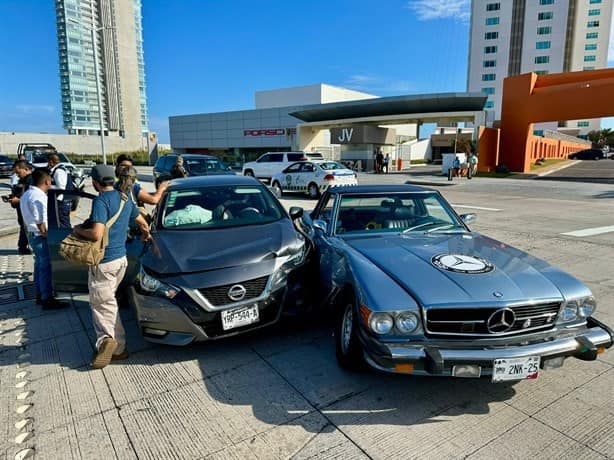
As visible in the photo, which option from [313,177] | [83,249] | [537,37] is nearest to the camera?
[83,249]

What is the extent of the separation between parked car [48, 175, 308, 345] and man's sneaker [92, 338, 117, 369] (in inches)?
11.5

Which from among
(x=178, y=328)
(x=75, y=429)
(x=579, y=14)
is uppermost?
(x=579, y=14)

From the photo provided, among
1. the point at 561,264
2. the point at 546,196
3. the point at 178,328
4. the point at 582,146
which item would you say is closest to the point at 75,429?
the point at 178,328

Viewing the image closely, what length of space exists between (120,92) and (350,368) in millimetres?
93216

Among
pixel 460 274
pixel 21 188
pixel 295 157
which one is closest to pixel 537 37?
pixel 295 157

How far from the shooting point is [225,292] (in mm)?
3389

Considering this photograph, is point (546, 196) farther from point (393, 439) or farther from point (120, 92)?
point (120, 92)

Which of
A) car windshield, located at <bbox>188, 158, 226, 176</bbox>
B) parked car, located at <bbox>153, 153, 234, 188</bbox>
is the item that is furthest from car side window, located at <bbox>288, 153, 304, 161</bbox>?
car windshield, located at <bbox>188, 158, 226, 176</bbox>

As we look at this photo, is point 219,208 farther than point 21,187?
No

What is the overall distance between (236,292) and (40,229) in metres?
2.87

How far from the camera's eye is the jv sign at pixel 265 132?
4642 cm

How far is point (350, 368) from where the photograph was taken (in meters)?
3.23

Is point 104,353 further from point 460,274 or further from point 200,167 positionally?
point 200,167

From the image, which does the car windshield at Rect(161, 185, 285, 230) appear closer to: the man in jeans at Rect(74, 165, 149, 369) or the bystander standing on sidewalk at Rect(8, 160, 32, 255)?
the man in jeans at Rect(74, 165, 149, 369)
